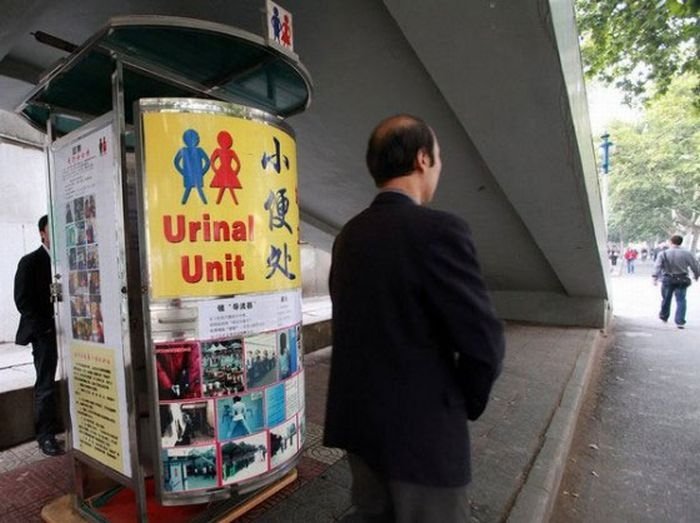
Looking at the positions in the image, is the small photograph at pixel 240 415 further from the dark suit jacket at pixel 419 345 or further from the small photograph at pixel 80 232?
the small photograph at pixel 80 232

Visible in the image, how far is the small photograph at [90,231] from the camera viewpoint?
2.32 m

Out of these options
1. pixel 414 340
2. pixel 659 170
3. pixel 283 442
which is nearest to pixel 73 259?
pixel 283 442

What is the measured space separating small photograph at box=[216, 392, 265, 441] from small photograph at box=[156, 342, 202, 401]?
18 cm

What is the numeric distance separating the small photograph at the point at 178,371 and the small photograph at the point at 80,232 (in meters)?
0.81

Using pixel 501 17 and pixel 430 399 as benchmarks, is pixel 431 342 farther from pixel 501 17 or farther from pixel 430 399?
pixel 501 17

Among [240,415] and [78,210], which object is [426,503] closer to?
[240,415]

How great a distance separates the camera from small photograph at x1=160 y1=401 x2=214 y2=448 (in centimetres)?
221

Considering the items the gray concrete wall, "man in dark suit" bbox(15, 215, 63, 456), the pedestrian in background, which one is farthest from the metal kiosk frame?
the pedestrian in background

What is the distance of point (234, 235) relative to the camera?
7.55 ft

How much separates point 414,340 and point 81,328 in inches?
82.1

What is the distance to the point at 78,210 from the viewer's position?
2408mm

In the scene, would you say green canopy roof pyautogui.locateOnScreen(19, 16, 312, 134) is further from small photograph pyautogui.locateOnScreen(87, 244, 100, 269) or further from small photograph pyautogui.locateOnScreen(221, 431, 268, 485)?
small photograph pyautogui.locateOnScreen(221, 431, 268, 485)

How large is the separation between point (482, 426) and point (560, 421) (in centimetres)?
79

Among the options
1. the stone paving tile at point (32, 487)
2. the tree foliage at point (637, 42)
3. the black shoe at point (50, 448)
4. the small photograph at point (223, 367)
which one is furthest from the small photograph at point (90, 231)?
the tree foliage at point (637, 42)
